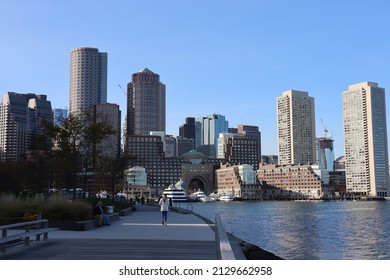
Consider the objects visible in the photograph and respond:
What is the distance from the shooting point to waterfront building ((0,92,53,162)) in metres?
131

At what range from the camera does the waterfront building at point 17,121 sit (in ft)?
428

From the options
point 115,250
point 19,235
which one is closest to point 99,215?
point 115,250

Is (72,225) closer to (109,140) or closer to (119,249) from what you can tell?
(119,249)

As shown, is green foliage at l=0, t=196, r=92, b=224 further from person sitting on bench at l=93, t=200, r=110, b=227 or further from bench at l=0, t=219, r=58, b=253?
bench at l=0, t=219, r=58, b=253

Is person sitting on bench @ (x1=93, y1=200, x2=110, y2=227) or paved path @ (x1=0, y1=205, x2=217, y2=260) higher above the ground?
person sitting on bench @ (x1=93, y1=200, x2=110, y2=227)

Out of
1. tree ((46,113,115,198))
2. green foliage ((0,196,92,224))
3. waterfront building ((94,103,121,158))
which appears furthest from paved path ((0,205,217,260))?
waterfront building ((94,103,121,158))

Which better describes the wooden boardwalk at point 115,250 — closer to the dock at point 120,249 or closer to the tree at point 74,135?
the dock at point 120,249

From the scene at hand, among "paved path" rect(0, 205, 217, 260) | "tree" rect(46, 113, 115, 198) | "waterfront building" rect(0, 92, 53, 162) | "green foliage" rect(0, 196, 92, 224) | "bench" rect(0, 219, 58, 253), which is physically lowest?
"paved path" rect(0, 205, 217, 260)

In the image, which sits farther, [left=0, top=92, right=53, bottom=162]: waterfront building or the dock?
[left=0, top=92, right=53, bottom=162]: waterfront building

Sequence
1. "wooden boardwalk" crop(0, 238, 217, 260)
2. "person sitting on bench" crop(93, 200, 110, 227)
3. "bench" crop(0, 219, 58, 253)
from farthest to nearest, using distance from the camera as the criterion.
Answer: "person sitting on bench" crop(93, 200, 110, 227) < "bench" crop(0, 219, 58, 253) < "wooden boardwalk" crop(0, 238, 217, 260)

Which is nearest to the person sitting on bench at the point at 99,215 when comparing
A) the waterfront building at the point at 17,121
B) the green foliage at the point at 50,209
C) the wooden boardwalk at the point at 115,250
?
the green foliage at the point at 50,209

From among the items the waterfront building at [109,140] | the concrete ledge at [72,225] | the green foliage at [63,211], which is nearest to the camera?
the concrete ledge at [72,225]

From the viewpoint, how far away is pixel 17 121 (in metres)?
156
